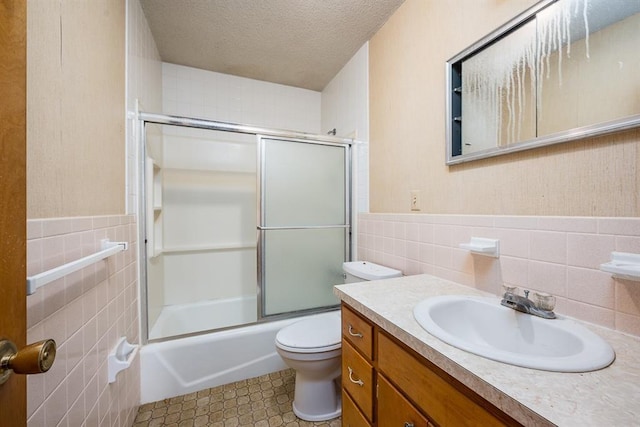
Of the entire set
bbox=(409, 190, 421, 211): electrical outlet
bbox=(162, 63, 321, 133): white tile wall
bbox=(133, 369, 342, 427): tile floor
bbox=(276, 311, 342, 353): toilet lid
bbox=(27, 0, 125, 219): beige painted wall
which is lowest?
bbox=(133, 369, 342, 427): tile floor

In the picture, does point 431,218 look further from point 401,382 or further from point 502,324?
point 401,382

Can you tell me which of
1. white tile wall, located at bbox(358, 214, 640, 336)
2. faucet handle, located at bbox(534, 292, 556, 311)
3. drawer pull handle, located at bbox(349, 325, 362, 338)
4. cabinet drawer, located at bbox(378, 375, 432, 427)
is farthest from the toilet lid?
faucet handle, located at bbox(534, 292, 556, 311)

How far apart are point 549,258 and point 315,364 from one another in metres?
1.15

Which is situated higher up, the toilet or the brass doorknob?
the brass doorknob

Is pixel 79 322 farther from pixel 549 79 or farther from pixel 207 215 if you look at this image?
pixel 549 79

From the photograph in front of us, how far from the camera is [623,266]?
27.5 inches

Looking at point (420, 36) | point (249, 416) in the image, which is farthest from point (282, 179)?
point (249, 416)

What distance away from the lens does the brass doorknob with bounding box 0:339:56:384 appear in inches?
14.9

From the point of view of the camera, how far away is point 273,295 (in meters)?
1.97

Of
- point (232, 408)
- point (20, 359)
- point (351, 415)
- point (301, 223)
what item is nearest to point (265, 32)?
point (301, 223)

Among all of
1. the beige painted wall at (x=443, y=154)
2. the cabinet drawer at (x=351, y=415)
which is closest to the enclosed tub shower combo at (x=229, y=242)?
the beige painted wall at (x=443, y=154)

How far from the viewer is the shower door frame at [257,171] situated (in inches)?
62.4

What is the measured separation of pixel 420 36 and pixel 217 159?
2.01m

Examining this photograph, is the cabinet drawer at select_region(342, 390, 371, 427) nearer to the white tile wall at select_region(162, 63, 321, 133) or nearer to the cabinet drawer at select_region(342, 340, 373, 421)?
the cabinet drawer at select_region(342, 340, 373, 421)
